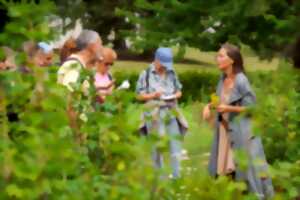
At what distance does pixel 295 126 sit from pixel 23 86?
3697 mm

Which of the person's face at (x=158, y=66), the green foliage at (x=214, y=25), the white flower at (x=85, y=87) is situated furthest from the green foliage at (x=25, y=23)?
the person's face at (x=158, y=66)

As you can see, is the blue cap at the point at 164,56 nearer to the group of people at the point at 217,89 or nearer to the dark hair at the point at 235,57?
the group of people at the point at 217,89

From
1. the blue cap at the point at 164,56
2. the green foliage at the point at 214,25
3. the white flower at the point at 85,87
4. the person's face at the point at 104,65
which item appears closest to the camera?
the white flower at the point at 85,87

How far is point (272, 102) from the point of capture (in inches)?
212

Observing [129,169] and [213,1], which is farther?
[213,1]

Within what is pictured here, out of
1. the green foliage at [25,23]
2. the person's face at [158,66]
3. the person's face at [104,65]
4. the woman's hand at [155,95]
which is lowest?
the woman's hand at [155,95]

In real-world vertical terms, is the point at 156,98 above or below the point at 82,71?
below

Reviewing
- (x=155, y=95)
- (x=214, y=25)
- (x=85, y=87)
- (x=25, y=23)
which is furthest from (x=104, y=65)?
(x=25, y=23)

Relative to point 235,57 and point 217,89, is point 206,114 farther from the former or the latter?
point 217,89

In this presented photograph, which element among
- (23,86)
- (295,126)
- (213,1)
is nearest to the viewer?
(23,86)

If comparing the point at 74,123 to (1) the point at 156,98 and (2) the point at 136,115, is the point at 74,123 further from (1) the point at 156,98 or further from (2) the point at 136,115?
(1) the point at 156,98

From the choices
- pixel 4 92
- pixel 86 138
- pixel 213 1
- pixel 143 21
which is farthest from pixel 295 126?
pixel 143 21

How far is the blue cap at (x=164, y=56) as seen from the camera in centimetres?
1190

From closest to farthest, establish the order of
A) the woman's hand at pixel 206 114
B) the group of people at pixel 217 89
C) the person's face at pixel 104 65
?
the woman's hand at pixel 206 114
the group of people at pixel 217 89
the person's face at pixel 104 65
